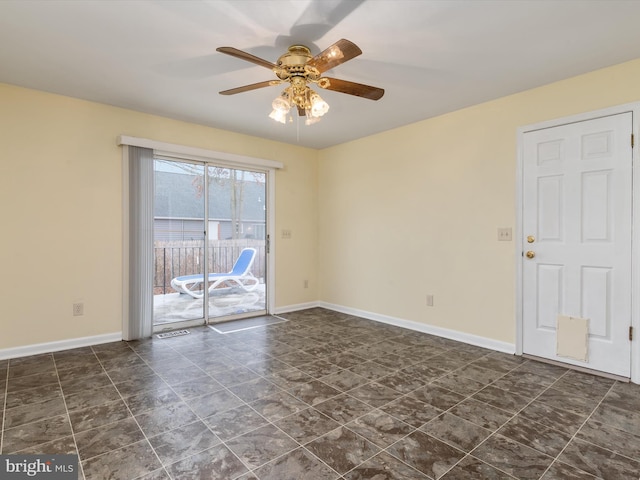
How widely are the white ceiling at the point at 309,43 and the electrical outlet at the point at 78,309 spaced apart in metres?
2.06

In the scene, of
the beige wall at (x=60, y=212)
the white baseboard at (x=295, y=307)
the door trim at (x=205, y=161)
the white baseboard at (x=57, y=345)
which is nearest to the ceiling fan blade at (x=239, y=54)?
the door trim at (x=205, y=161)

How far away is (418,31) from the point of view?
7.12 ft

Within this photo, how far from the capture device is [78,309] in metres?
3.30

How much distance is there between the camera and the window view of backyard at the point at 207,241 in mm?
3906

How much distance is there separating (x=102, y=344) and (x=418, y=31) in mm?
3982

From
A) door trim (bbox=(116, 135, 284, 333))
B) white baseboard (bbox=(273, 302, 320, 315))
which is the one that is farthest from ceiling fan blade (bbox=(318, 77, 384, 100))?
white baseboard (bbox=(273, 302, 320, 315))

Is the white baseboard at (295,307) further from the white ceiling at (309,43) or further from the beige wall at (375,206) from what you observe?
the white ceiling at (309,43)

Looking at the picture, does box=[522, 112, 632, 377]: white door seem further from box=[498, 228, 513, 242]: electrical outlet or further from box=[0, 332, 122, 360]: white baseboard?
box=[0, 332, 122, 360]: white baseboard

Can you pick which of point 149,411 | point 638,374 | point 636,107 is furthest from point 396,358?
point 636,107

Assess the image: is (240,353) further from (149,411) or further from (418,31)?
(418,31)

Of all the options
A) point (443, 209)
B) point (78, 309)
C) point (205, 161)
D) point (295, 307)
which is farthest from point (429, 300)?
point (78, 309)

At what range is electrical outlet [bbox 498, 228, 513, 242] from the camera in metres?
3.19

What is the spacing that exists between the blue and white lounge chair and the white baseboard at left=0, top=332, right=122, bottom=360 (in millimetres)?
834

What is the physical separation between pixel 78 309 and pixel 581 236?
4.72 meters
